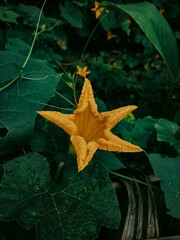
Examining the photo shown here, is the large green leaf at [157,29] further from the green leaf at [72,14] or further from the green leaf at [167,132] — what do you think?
the green leaf at [72,14]

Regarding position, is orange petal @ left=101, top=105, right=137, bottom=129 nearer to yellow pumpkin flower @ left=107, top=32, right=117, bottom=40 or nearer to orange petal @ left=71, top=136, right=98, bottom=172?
orange petal @ left=71, top=136, right=98, bottom=172

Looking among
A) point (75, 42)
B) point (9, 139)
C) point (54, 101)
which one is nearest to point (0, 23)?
point (54, 101)

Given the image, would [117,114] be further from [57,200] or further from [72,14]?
[72,14]

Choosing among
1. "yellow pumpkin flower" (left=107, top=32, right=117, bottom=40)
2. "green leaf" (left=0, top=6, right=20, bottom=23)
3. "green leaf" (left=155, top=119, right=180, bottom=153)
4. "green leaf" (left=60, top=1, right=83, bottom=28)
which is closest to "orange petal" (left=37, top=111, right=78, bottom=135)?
"green leaf" (left=155, top=119, right=180, bottom=153)

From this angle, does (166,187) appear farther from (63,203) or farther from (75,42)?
(75,42)

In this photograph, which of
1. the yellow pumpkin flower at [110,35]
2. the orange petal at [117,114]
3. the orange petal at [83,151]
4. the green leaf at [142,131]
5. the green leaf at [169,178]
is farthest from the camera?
the yellow pumpkin flower at [110,35]

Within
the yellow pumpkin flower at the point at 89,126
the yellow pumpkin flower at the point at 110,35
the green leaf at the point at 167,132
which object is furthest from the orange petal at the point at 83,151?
the yellow pumpkin flower at the point at 110,35

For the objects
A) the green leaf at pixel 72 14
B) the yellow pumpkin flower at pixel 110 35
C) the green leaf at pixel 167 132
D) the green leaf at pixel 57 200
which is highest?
the green leaf at pixel 57 200
